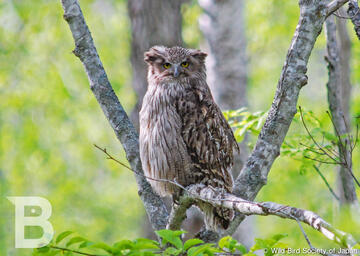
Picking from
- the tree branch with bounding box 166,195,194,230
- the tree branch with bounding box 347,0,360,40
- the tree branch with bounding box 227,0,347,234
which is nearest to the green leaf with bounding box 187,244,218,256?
the tree branch with bounding box 166,195,194,230

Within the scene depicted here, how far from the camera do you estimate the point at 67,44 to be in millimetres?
12289


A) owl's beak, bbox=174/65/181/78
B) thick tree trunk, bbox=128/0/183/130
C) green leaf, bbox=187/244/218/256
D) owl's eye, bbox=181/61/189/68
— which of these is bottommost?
green leaf, bbox=187/244/218/256

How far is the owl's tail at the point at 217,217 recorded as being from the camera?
12.7ft

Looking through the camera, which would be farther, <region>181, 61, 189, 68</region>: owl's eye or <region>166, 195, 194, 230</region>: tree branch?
<region>181, 61, 189, 68</region>: owl's eye

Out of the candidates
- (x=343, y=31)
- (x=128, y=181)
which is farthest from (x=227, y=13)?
(x=128, y=181)

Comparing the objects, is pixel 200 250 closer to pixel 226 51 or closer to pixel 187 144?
pixel 187 144

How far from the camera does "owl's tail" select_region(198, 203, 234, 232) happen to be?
152 inches

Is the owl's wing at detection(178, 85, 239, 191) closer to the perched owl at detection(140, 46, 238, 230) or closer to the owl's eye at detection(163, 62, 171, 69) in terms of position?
the perched owl at detection(140, 46, 238, 230)

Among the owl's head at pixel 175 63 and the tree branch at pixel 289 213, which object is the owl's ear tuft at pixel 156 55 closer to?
the owl's head at pixel 175 63

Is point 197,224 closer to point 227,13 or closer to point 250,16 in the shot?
point 227,13

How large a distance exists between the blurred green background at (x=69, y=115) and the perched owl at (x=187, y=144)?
12.3 ft

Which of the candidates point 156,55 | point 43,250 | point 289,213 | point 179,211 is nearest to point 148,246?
→ point 43,250

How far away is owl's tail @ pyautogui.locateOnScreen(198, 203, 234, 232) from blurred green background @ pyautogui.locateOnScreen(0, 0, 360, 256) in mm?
4307

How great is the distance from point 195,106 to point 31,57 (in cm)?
786
